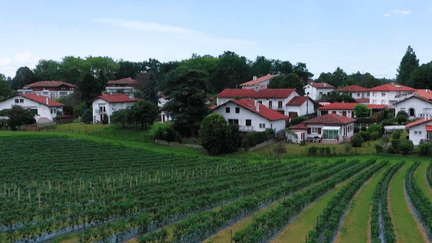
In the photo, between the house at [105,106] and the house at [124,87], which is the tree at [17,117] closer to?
the house at [105,106]

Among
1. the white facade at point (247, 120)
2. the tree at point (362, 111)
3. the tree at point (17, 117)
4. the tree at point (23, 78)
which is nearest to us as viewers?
the white facade at point (247, 120)

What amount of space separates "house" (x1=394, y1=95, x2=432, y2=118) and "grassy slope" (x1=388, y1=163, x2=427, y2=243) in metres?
30.5

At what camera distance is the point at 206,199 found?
1911 cm

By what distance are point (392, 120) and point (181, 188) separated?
1395 inches

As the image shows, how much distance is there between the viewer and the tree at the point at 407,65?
106 meters

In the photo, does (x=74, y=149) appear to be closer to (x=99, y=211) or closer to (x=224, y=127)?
(x=224, y=127)

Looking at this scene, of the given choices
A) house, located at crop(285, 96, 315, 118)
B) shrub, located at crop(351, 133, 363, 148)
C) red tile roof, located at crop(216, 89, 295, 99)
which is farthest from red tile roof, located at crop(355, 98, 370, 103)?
shrub, located at crop(351, 133, 363, 148)

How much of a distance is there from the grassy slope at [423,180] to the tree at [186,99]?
913 inches

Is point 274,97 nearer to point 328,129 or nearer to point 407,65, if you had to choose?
point 328,129

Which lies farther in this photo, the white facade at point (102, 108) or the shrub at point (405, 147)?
the white facade at point (102, 108)

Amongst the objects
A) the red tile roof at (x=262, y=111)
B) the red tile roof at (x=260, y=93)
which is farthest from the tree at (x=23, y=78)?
the red tile roof at (x=262, y=111)

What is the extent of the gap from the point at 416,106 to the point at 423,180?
2850 cm

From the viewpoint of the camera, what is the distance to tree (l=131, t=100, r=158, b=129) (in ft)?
158

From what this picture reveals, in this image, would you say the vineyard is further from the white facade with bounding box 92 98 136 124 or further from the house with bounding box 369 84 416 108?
the house with bounding box 369 84 416 108
